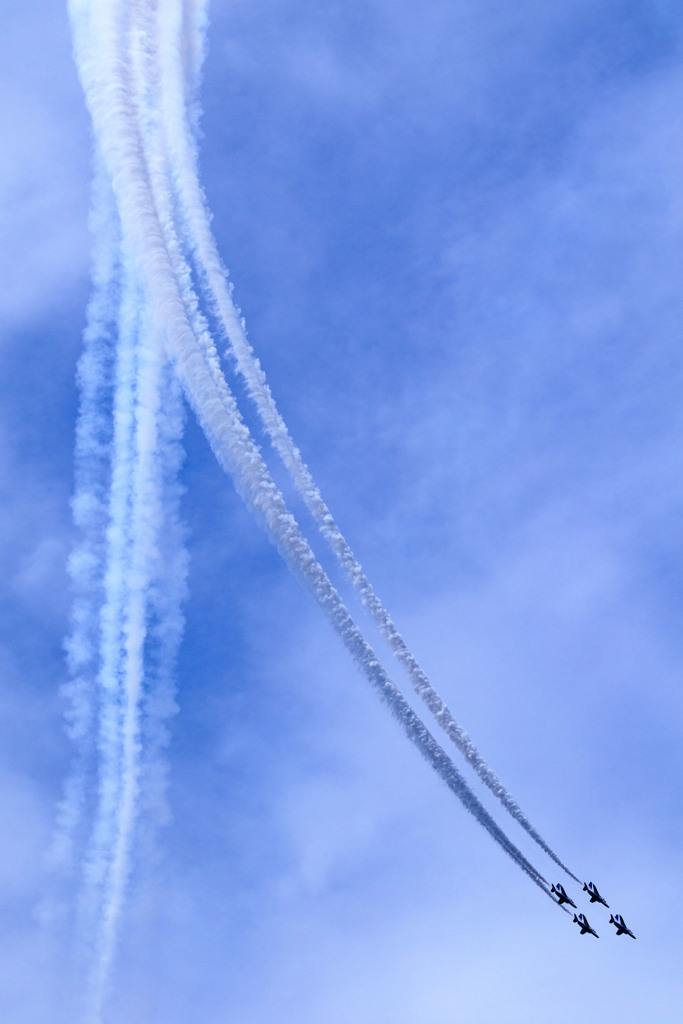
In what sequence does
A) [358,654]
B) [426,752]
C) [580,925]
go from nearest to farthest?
1. [358,654]
2. [426,752]
3. [580,925]

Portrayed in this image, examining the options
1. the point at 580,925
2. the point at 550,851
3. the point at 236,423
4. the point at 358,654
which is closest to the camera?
the point at 236,423

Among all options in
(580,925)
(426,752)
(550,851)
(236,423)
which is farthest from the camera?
(580,925)

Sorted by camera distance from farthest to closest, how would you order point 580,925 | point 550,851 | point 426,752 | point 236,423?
point 580,925 < point 550,851 < point 426,752 < point 236,423

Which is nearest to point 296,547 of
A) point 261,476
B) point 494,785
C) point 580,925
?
point 261,476

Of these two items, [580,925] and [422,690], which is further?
[580,925]

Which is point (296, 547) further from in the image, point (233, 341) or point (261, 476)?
point (233, 341)

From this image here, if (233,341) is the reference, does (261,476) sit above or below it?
below

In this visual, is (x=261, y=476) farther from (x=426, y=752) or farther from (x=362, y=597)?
(x=426, y=752)

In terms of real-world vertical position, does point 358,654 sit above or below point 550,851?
above

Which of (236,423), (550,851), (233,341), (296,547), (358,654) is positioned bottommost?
(550,851)

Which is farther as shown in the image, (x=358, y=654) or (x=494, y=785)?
(x=494, y=785)

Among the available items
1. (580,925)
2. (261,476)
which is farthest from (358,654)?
(580,925)

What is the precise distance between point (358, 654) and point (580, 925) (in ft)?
92.6

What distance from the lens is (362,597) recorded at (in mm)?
34094
